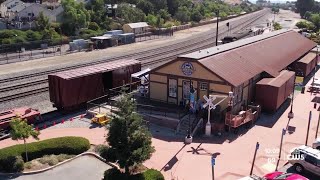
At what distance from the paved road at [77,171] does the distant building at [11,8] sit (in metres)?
73.3

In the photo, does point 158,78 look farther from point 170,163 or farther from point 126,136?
point 126,136

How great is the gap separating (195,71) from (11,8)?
77.6 metres

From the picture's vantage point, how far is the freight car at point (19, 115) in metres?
24.7

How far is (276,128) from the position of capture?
26609 millimetres

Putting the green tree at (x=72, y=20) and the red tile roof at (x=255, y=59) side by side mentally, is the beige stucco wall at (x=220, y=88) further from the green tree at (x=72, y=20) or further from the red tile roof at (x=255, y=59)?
the green tree at (x=72, y=20)

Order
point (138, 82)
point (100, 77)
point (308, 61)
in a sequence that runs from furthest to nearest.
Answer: point (308, 61)
point (138, 82)
point (100, 77)

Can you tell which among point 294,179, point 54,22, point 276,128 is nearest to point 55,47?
point 54,22

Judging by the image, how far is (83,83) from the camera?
2952cm

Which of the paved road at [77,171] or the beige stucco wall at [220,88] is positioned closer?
the paved road at [77,171]

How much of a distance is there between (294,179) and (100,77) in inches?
732

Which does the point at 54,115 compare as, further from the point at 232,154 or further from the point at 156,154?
the point at 232,154

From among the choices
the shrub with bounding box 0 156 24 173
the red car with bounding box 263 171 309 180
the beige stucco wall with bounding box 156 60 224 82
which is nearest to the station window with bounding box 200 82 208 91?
the beige stucco wall with bounding box 156 60 224 82

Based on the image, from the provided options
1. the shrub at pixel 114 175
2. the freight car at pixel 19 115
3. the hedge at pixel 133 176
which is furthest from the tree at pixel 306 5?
the shrub at pixel 114 175

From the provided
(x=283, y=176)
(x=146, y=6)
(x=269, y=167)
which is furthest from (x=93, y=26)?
(x=283, y=176)
